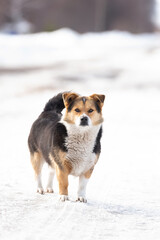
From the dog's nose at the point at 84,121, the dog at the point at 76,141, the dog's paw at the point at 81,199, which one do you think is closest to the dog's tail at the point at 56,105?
the dog at the point at 76,141

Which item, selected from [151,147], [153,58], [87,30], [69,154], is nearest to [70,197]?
[69,154]

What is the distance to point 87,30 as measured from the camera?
68312mm

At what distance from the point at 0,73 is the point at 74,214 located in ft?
65.6

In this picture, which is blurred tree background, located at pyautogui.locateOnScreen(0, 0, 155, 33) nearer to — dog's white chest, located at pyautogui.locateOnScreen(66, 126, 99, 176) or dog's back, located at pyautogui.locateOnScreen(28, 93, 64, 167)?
dog's back, located at pyautogui.locateOnScreen(28, 93, 64, 167)

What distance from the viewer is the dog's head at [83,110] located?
696 centimetres

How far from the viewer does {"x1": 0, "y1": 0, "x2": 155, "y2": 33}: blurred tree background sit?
61812 mm

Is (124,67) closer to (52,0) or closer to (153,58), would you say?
(153,58)

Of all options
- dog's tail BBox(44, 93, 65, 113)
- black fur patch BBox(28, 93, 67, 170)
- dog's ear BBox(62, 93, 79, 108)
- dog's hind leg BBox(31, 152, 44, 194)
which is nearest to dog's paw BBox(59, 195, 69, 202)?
black fur patch BBox(28, 93, 67, 170)

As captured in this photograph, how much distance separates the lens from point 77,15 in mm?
69500

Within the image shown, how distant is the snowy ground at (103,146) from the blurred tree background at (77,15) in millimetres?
28117

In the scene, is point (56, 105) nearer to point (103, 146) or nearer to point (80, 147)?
point (80, 147)

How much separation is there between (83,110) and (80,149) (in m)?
0.47

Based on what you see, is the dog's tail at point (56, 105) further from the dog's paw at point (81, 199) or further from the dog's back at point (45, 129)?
the dog's paw at point (81, 199)

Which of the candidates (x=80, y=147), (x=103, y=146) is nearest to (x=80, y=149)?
(x=80, y=147)
